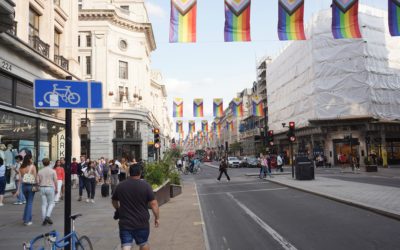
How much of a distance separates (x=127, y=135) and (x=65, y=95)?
41.0m

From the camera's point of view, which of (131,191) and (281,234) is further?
(281,234)

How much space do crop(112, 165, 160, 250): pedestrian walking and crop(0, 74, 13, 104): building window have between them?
46.3ft

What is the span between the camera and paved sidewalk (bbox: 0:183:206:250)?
789 cm

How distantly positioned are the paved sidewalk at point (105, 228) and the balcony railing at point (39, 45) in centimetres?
982

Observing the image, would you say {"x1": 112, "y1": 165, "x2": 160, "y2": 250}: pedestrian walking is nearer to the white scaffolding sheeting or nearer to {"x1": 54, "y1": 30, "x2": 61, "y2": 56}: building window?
{"x1": 54, "y1": 30, "x2": 61, "y2": 56}: building window

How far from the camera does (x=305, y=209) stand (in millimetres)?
12508

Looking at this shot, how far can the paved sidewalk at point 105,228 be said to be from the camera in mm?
7887

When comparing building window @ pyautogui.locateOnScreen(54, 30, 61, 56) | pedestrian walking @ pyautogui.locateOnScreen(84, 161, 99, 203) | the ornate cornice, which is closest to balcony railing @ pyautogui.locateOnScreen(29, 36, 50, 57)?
building window @ pyautogui.locateOnScreen(54, 30, 61, 56)

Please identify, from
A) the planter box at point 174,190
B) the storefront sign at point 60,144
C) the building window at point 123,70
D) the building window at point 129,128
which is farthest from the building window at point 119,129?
the planter box at point 174,190

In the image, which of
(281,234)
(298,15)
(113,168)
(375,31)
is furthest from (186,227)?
(375,31)

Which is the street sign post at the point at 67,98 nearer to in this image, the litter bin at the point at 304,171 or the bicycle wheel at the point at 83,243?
the bicycle wheel at the point at 83,243

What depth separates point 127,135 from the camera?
1817 inches

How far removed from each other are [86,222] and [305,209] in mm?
6810

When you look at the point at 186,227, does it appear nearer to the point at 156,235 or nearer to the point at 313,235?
the point at 156,235
